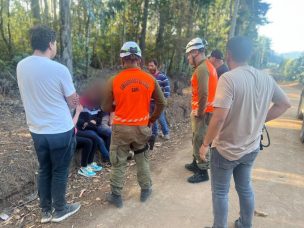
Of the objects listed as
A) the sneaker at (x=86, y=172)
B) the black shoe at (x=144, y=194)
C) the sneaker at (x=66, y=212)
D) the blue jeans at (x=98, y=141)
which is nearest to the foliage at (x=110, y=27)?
the blue jeans at (x=98, y=141)

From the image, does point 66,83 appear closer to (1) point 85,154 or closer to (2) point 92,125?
(1) point 85,154

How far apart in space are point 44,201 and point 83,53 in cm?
909

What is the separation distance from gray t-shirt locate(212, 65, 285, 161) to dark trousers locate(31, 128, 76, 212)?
1658mm

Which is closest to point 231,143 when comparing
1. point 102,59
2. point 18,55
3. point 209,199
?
point 209,199

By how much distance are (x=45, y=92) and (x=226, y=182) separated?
6.92ft

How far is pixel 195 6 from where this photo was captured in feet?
55.8

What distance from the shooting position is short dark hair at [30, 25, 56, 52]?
10.2 feet

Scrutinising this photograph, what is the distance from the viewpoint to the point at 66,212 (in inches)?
149

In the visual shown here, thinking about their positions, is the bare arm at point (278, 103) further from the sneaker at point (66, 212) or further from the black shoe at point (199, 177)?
the sneaker at point (66, 212)

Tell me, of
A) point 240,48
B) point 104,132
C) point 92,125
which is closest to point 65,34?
point 92,125

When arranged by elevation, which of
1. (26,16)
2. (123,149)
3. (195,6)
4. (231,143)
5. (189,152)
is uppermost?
(195,6)

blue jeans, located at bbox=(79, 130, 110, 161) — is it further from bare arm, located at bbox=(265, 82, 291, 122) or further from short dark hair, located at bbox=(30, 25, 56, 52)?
bare arm, located at bbox=(265, 82, 291, 122)

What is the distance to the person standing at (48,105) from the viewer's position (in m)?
3.12

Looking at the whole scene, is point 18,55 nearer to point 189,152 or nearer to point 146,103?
point 189,152
